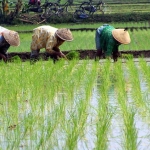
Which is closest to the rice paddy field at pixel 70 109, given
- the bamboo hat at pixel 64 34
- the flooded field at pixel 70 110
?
the flooded field at pixel 70 110

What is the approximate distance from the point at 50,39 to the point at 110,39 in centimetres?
93

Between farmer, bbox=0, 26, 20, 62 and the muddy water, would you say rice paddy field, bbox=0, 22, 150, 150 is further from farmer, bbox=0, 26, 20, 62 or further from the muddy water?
farmer, bbox=0, 26, 20, 62

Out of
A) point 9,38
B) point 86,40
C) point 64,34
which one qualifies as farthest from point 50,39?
point 86,40

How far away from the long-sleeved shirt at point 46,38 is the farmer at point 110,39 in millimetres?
729

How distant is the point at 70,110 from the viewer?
635 cm

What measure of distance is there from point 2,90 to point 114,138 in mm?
2381

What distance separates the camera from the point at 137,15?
24.2 meters

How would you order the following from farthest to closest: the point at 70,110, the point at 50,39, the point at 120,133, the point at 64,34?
the point at 50,39, the point at 64,34, the point at 70,110, the point at 120,133

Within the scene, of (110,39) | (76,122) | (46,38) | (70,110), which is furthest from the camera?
(46,38)

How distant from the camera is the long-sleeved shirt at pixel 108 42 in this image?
10.5 metres

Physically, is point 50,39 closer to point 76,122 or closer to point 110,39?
point 110,39

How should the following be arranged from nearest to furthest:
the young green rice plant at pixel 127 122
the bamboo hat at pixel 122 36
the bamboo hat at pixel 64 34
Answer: the young green rice plant at pixel 127 122, the bamboo hat at pixel 64 34, the bamboo hat at pixel 122 36

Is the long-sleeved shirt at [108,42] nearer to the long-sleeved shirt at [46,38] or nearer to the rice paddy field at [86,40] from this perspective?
the long-sleeved shirt at [46,38]

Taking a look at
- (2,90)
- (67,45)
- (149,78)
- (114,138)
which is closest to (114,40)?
(149,78)
